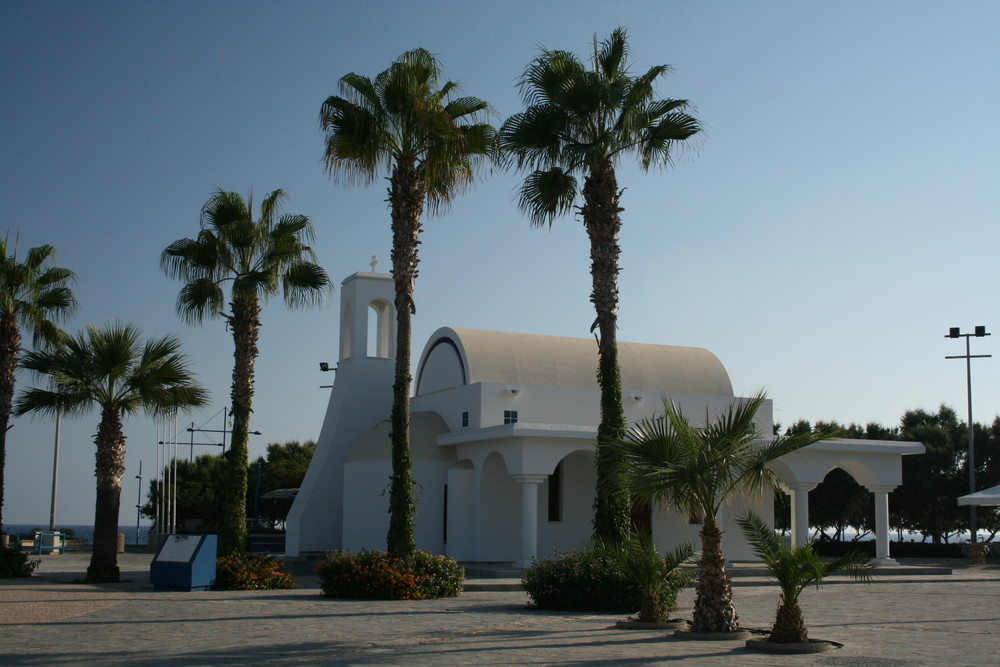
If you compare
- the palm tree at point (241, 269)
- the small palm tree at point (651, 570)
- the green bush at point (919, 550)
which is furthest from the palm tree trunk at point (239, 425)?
the green bush at point (919, 550)

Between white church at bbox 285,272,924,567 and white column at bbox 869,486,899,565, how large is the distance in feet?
0.16

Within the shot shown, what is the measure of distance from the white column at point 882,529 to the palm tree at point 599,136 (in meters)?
14.0

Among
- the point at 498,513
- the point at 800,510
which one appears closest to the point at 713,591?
the point at 498,513

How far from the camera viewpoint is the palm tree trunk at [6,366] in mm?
24094

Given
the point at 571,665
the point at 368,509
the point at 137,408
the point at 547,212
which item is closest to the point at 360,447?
the point at 368,509

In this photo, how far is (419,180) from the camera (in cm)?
1980

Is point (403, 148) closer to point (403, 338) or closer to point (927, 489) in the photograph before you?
point (403, 338)

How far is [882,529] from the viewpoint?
28.5 m

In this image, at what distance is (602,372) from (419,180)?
5.42 m

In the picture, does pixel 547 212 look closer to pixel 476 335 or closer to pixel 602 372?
pixel 602 372

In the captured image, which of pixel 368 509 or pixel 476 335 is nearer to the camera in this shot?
pixel 368 509

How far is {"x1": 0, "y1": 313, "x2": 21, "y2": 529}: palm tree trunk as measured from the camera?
79.0 ft

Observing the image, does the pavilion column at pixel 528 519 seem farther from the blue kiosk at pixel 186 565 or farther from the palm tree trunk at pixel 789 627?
the palm tree trunk at pixel 789 627

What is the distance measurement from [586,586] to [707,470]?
16.1 feet
